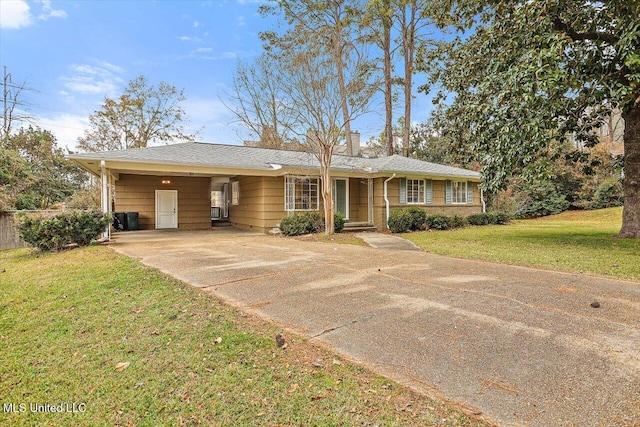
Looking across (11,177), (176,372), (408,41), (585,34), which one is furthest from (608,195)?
(11,177)

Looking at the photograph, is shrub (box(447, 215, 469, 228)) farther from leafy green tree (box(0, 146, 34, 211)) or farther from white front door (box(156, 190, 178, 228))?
leafy green tree (box(0, 146, 34, 211))

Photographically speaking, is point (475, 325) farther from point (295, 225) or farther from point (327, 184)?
point (295, 225)

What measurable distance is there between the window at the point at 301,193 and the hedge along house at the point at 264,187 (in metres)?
0.04

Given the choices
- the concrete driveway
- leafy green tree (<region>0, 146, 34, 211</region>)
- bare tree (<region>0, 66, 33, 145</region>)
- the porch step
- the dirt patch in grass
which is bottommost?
the concrete driveway

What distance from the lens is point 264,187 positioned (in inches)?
528

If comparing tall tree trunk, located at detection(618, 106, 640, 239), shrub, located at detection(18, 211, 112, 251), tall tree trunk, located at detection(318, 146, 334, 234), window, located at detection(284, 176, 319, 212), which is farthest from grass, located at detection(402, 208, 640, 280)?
shrub, located at detection(18, 211, 112, 251)

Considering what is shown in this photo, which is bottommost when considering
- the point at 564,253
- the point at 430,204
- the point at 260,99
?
the point at 564,253

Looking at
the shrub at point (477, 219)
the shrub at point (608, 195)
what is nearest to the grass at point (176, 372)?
the shrub at point (477, 219)

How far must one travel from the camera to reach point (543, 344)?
296cm

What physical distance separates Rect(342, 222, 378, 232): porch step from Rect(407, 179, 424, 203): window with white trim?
246cm

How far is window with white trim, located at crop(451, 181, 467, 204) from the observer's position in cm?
1777

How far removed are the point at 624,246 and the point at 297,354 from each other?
389 inches

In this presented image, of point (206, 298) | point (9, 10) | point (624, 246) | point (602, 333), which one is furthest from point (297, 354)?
point (9, 10)

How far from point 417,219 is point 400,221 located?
1.02 metres
